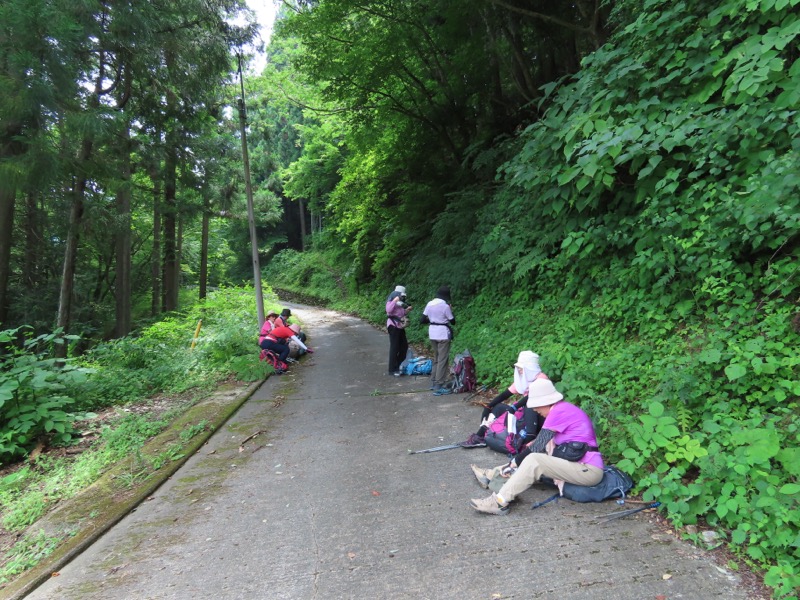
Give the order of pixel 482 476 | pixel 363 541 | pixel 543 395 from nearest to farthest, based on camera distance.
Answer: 1. pixel 363 541
2. pixel 543 395
3. pixel 482 476

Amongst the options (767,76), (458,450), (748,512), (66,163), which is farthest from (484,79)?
(748,512)

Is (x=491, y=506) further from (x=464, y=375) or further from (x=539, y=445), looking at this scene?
(x=464, y=375)

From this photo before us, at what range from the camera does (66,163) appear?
25.8ft

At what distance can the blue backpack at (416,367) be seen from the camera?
8461 mm

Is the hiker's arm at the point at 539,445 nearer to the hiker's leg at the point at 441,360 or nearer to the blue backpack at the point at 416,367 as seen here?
the hiker's leg at the point at 441,360

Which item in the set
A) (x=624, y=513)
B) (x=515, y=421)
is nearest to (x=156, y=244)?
(x=515, y=421)

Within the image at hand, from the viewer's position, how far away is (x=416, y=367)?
336 inches

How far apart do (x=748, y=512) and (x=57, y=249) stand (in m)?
19.3

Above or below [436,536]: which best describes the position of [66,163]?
above

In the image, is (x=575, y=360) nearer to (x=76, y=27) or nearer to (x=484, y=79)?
(x=76, y=27)

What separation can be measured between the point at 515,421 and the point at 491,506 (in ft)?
3.65

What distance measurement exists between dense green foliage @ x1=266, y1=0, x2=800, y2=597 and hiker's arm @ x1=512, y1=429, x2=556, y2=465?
0.59m

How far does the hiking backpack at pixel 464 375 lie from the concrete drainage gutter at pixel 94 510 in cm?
369

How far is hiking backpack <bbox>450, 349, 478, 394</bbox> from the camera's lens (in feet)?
22.5
